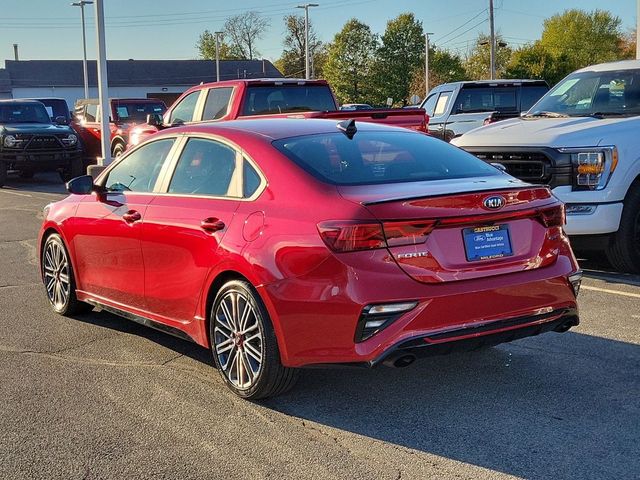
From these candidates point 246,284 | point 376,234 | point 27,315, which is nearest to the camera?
point 376,234

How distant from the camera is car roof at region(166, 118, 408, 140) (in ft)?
16.6

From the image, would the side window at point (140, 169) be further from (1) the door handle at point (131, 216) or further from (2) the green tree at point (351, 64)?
(2) the green tree at point (351, 64)

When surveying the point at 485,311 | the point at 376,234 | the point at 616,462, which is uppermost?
the point at 376,234

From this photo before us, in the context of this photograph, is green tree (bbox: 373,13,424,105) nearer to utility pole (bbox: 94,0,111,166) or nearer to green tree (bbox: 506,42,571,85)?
green tree (bbox: 506,42,571,85)

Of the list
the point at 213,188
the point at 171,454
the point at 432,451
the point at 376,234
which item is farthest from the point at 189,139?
the point at 432,451

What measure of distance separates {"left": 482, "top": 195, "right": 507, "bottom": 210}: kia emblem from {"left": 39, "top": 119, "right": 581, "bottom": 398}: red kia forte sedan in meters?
0.01

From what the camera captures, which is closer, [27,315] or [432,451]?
[432,451]

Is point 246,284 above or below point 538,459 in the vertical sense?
above

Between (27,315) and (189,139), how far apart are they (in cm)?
241

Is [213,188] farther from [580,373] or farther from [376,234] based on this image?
[580,373]

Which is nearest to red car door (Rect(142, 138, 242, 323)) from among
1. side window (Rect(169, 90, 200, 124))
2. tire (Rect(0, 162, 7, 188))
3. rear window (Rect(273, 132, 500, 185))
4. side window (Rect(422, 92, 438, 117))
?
rear window (Rect(273, 132, 500, 185))

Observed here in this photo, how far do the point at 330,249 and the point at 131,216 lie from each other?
6.54 feet

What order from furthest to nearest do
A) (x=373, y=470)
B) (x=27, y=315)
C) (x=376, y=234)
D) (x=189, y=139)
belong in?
(x=27, y=315), (x=189, y=139), (x=376, y=234), (x=373, y=470)

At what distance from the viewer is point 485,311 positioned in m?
4.19
